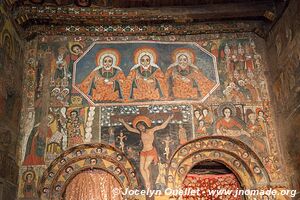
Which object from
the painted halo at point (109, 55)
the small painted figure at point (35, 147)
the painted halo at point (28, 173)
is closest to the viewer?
the painted halo at point (28, 173)

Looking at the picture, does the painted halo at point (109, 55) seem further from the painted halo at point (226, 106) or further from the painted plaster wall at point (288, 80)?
the painted plaster wall at point (288, 80)

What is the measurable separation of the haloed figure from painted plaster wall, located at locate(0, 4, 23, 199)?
2.12 metres

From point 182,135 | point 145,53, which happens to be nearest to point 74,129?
point 182,135

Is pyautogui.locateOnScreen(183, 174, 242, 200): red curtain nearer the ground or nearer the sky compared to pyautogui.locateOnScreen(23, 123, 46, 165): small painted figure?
nearer the ground

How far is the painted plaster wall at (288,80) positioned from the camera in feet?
23.2

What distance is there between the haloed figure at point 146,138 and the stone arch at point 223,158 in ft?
1.39

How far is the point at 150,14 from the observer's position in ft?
27.7

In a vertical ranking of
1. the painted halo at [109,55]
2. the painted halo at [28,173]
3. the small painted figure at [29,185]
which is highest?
the painted halo at [109,55]

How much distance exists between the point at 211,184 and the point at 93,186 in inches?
107

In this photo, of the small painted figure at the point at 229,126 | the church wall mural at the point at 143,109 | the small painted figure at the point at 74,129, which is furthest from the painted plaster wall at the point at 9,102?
the small painted figure at the point at 229,126

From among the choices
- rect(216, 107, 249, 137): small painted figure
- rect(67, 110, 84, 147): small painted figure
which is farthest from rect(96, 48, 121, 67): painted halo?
rect(216, 107, 249, 137): small painted figure

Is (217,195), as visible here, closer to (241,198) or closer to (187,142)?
(241,198)

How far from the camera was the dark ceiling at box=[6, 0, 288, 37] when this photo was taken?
8.20 meters

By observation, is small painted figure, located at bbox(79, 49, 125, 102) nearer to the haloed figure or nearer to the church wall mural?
the church wall mural
